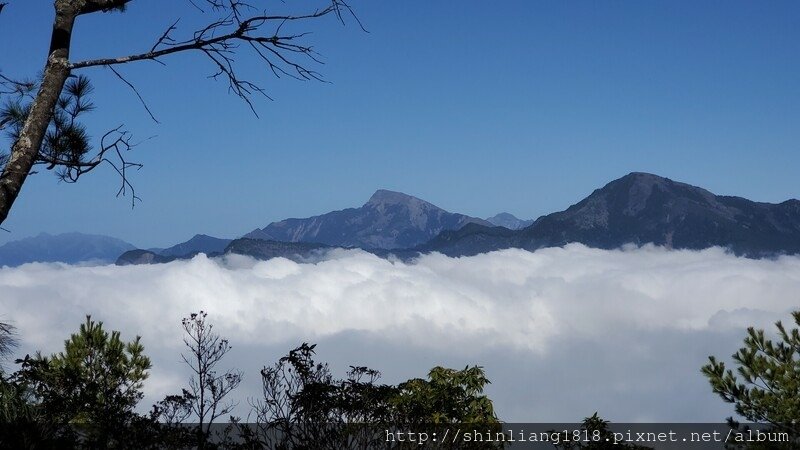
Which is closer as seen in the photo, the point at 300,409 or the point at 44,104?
the point at 44,104

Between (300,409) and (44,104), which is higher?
(44,104)

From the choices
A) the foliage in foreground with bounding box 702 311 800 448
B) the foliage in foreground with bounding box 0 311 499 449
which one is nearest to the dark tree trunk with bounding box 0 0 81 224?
the foliage in foreground with bounding box 0 311 499 449

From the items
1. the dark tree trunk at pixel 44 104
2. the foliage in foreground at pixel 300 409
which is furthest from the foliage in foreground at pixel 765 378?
the dark tree trunk at pixel 44 104

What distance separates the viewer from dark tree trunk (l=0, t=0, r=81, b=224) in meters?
4.50

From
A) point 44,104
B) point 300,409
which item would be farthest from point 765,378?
point 44,104

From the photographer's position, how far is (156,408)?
12234 millimetres

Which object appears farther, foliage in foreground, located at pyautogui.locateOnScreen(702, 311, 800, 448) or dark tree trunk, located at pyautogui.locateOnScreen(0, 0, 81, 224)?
foliage in foreground, located at pyautogui.locateOnScreen(702, 311, 800, 448)

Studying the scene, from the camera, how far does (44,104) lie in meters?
4.61

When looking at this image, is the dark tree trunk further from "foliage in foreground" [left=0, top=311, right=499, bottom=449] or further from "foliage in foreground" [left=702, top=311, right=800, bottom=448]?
"foliage in foreground" [left=702, top=311, right=800, bottom=448]

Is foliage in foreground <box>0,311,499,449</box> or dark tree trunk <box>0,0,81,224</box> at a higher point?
dark tree trunk <box>0,0,81,224</box>

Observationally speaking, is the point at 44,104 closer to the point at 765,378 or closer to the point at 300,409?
the point at 300,409

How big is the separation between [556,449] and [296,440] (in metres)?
4.38

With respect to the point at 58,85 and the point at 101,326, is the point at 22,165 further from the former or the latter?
the point at 101,326

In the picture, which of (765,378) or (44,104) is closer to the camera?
(44,104)
